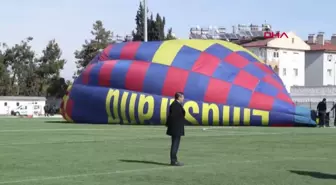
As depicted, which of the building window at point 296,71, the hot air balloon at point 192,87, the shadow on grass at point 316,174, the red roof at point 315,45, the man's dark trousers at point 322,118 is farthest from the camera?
the building window at point 296,71

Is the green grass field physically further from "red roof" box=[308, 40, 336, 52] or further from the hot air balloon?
"red roof" box=[308, 40, 336, 52]

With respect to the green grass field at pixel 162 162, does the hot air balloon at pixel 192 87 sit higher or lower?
higher

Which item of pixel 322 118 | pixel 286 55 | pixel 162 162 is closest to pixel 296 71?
pixel 286 55

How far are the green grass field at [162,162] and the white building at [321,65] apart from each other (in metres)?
85.1

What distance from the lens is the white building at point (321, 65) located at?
105m

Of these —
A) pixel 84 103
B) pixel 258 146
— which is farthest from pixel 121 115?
pixel 258 146

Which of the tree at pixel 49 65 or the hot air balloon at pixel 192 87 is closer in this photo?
the hot air balloon at pixel 192 87

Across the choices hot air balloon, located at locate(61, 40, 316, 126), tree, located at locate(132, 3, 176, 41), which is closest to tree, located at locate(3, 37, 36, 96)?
tree, located at locate(132, 3, 176, 41)

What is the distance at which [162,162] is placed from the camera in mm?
14961

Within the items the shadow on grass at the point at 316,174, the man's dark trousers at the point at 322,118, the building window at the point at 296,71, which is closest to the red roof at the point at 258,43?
the building window at the point at 296,71

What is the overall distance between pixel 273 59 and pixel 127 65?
72.1 meters

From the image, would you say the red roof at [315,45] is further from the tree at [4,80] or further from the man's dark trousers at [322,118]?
the man's dark trousers at [322,118]

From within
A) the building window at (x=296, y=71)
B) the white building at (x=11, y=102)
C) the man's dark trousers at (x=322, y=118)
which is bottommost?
the man's dark trousers at (x=322, y=118)

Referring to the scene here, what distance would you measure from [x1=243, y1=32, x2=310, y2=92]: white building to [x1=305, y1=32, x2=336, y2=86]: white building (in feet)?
5.00
